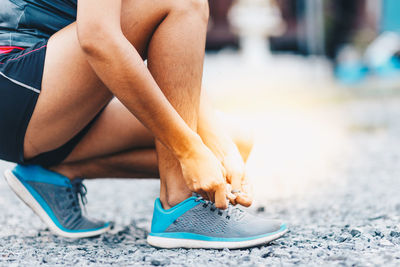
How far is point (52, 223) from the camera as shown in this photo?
1.48 metres

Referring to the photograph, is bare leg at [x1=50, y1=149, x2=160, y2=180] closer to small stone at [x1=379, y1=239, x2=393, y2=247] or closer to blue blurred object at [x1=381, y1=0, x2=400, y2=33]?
small stone at [x1=379, y1=239, x2=393, y2=247]

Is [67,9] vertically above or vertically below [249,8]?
above

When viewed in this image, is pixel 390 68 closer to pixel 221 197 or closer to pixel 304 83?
pixel 304 83

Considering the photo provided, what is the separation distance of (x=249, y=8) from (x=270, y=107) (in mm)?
5240

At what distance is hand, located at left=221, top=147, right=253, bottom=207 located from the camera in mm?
1230

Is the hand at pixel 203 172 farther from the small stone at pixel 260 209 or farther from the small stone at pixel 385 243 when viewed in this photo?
the small stone at pixel 260 209

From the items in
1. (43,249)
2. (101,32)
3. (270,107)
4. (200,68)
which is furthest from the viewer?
(270,107)

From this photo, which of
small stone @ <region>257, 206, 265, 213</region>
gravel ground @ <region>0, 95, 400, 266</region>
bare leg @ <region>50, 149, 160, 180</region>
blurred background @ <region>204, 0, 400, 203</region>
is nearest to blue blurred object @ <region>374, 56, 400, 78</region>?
blurred background @ <region>204, 0, 400, 203</region>

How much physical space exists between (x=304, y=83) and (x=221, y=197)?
24.7ft

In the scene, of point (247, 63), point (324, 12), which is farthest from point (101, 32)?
point (324, 12)

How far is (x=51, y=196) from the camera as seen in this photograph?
147 cm

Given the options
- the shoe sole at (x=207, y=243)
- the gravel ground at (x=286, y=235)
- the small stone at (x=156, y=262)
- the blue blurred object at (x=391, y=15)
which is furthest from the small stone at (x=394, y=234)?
the blue blurred object at (x=391, y=15)

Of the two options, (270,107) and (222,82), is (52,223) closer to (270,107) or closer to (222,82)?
(270,107)

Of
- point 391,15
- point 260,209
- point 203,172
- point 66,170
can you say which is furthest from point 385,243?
point 391,15
